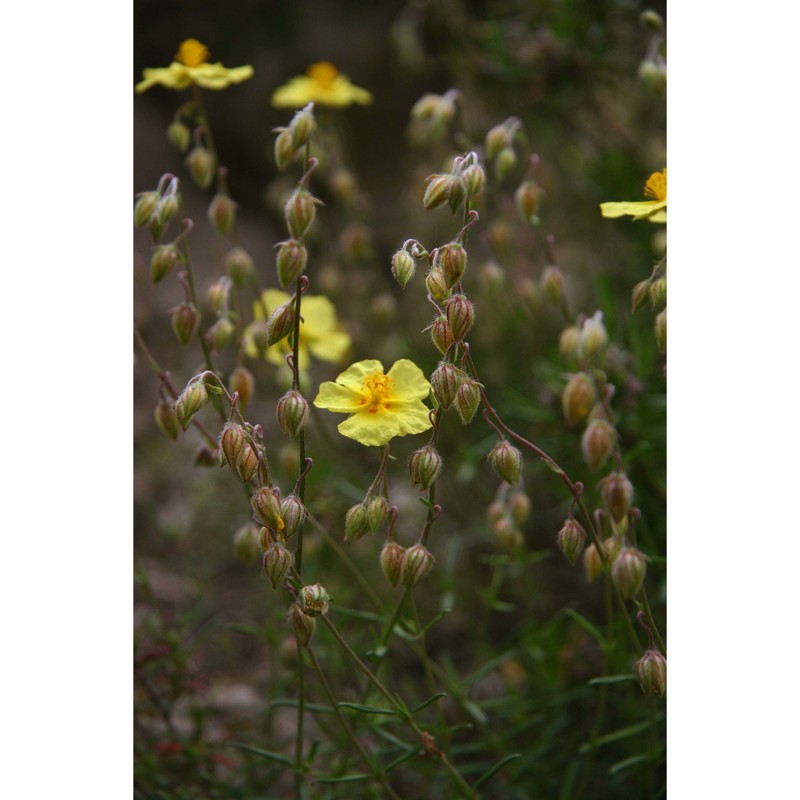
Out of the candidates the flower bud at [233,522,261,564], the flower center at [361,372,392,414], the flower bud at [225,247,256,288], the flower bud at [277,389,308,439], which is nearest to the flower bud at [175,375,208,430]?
the flower bud at [277,389,308,439]

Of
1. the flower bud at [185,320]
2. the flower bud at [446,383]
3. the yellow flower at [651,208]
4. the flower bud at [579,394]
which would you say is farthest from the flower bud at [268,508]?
the yellow flower at [651,208]

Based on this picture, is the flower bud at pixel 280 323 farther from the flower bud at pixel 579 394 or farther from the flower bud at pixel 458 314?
the flower bud at pixel 579 394

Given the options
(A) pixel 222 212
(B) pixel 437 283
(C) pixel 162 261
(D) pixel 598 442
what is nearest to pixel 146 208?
A: (C) pixel 162 261

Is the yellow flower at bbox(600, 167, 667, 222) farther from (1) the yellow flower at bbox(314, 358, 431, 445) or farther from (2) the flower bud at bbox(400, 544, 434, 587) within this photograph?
(2) the flower bud at bbox(400, 544, 434, 587)

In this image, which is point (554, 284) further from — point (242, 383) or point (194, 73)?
point (194, 73)

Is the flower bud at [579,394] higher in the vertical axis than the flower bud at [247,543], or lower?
higher

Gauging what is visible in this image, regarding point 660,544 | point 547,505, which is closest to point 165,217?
point 660,544
